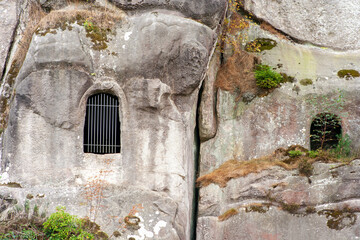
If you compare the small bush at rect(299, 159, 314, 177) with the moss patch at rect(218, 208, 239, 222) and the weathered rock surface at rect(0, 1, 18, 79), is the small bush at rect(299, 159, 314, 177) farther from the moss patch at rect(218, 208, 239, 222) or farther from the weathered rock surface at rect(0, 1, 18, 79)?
the weathered rock surface at rect(0, 1, 18, 79)

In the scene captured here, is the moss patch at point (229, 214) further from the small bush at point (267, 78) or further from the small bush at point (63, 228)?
the small bush at point (63, 228)

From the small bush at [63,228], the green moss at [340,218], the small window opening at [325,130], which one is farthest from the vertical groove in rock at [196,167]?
the small bush at [63,228]

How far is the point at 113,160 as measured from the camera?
17.1 m

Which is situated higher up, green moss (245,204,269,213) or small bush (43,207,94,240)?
green moss (245,204,269,213)

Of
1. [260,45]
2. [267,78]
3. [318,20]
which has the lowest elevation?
[267,78]

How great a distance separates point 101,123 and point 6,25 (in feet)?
13.3

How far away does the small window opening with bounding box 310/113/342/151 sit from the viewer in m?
19.5

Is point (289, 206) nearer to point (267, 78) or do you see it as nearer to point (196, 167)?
point (196, 167)

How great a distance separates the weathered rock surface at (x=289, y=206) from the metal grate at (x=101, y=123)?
10.5 ft

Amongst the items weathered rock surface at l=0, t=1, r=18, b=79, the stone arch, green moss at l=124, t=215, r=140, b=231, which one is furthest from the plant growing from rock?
weathered rock surface at l=0, t=1, r=18, b=79

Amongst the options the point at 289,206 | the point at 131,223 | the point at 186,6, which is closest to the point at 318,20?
the point at 186,6

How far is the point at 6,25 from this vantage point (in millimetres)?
19000

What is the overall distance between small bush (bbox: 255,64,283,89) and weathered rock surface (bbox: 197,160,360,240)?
2362 millimetres

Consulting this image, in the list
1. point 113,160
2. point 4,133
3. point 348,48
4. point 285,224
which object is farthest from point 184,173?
point 348,48
